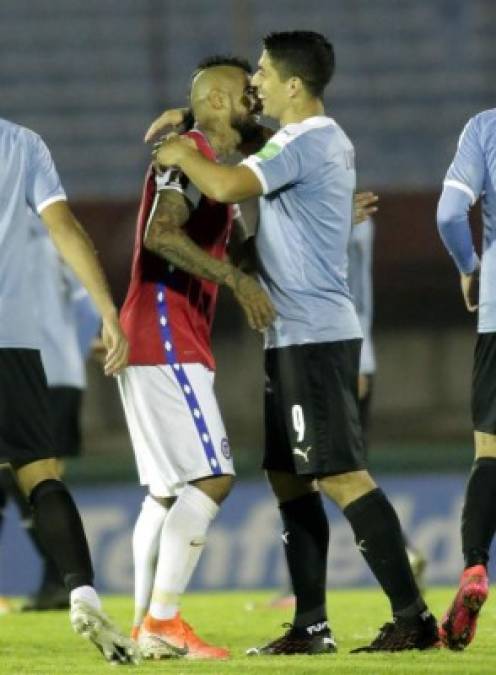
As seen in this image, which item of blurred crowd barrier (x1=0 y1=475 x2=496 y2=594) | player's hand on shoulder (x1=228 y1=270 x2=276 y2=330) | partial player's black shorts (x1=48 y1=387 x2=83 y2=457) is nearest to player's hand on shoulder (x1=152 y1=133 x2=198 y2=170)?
player's hand on shoulder (x1=228 y1=270 x2=276 y2=330)

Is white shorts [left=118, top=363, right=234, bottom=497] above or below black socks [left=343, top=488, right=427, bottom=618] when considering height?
above

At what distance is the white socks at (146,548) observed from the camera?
19.0 feet

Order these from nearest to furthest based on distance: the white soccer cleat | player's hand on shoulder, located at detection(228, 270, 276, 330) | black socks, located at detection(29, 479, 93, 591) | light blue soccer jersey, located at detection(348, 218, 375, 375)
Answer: the white soccer cleat
black socks, located at detection(29, 479, 93, 591)
player's hand on shoulder, located at detection(228, 270, 276, 330)
light blue soccer jersey, located at detection(348, 218, 375, 375)

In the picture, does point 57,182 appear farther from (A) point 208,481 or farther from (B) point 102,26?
(B) point 102,26

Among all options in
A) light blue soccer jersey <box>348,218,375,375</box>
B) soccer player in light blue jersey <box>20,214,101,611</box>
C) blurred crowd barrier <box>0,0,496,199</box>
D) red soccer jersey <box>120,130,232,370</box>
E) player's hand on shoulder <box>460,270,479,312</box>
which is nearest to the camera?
red soccer jersey <box>120,130,232,370</box>

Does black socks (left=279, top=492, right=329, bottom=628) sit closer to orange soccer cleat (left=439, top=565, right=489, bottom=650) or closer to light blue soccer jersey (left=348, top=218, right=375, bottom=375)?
orange soccer cleat (left=439, top=565, right=489, bottom=650)

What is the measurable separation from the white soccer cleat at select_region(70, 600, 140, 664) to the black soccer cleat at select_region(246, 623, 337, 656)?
669 mm

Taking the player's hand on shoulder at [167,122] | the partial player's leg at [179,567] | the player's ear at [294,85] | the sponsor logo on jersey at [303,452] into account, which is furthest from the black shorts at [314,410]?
the player's hand on shoulder at [167,122]

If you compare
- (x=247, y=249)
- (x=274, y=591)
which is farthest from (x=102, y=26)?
(x=247, y=249)

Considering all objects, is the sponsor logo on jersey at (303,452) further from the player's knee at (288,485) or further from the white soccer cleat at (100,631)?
the white soccer cleat at (100,631)

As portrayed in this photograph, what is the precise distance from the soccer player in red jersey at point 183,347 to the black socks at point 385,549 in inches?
17.3

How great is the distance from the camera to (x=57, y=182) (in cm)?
529

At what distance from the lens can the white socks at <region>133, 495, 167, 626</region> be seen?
228 inches

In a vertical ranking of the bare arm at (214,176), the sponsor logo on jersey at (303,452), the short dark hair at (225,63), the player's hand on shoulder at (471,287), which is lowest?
Result: the sponsor logo on jersey at (303,452)
